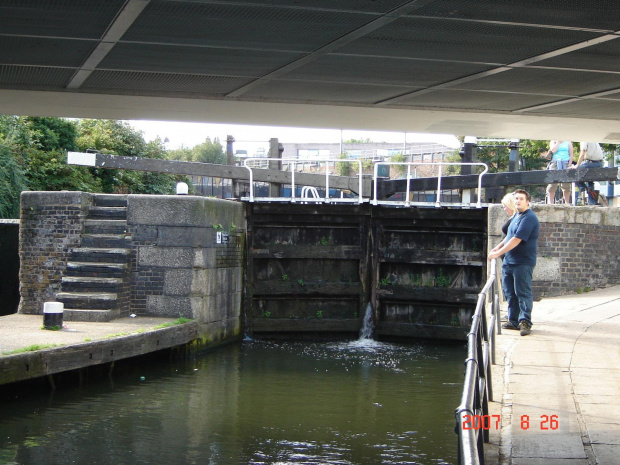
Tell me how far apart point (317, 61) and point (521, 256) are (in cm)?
345

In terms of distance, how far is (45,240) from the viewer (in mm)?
11852

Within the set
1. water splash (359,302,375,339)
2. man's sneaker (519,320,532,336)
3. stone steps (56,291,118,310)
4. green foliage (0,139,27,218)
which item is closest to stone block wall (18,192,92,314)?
stone steps (56,291,118,310)

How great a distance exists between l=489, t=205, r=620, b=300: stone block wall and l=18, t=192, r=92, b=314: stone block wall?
632 cm

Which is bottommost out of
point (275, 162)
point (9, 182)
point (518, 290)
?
Answer: point (518, 290)

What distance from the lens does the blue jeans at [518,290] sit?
737 cm

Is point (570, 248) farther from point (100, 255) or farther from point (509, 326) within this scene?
point (100, 255)

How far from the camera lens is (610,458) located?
4008 millimetres

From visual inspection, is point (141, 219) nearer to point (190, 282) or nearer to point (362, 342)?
point (190, 282)

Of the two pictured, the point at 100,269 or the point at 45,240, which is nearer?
the point at 100,269

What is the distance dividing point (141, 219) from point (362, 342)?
4.53 metres

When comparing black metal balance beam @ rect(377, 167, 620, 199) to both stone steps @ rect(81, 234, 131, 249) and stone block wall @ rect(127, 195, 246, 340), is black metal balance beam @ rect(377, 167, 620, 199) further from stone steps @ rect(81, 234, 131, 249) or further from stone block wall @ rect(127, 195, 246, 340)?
stone steps @ rect(81, 234, 131, 249)

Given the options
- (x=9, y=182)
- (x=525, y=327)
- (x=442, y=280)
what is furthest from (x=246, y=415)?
(x=9, y=182)

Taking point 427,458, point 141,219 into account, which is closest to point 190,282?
point 141,219

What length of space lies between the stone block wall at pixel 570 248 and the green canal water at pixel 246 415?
1.95m
